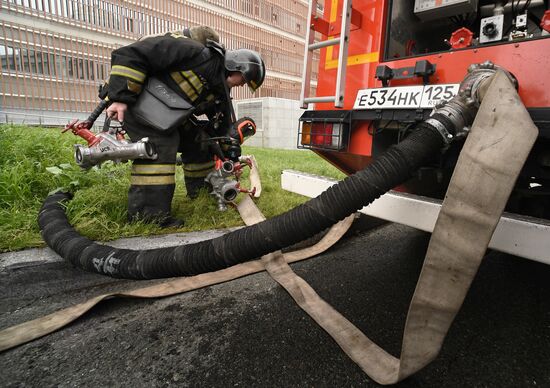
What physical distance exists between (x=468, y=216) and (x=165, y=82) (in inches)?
81.6

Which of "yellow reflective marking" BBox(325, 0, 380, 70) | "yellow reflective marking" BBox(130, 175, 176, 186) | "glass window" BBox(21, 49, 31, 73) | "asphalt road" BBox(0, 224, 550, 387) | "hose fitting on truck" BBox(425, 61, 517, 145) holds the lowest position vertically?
"asphalt road" BBox(0, 224, 550, 387)

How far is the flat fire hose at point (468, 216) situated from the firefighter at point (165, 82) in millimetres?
1819

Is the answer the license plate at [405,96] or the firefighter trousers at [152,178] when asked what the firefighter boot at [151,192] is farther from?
the license plate at [405,96]

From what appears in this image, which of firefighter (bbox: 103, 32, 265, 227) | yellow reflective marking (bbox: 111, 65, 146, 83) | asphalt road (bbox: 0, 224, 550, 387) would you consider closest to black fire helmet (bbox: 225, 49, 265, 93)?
firefighter (bbox: 103, 32, 265, 227)

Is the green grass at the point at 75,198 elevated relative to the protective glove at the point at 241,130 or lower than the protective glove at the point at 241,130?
lower

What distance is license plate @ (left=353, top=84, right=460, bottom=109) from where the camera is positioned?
1.34 metres

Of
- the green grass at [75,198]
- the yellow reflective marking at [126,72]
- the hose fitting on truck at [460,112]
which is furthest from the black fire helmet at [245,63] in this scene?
the hose fitting on truck at [460,112]

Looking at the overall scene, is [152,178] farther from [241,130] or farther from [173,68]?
[241,130]

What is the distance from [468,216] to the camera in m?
0.84

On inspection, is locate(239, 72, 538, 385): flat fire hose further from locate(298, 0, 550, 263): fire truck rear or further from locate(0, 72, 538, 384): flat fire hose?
locate(298, 0, 550, 263): fire truck rear

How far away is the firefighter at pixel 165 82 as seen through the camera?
2002 millimetres

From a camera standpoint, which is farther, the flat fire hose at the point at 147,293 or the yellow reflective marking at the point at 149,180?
the yellow reflective marking at the point at 149,180

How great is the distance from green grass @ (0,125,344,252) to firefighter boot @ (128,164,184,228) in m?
0.09

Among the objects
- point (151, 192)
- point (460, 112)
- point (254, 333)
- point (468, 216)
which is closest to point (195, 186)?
point (151, 192)
